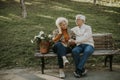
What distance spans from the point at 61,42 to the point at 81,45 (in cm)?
53

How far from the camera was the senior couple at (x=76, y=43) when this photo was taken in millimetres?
7391

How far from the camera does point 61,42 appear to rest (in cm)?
775

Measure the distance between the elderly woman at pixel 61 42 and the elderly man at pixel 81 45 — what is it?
0.74ft

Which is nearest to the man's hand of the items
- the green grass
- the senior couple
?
the senior couple

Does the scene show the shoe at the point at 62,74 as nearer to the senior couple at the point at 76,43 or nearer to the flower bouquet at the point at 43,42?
the senior couple at the point at 76,43

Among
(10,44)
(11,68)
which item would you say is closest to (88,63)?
(11,68)

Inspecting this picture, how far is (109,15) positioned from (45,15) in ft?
10.9

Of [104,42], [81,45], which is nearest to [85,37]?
[81,45]

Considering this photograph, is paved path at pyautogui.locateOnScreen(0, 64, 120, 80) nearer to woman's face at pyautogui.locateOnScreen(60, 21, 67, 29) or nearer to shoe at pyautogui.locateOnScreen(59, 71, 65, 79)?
shoe at pyautogui.locateOnScreen(59, 71, 65, 79)

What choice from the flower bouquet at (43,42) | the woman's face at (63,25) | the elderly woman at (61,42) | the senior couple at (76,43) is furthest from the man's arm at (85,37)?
the flower bouquet at (43,42)

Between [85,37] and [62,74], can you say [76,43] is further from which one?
[62,74]

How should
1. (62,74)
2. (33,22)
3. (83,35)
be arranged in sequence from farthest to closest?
1. (33,22)
2. (83,35)
3. (62,74)

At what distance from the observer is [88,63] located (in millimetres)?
8719

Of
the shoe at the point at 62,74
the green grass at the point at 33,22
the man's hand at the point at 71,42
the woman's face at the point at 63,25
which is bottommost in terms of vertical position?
the shoe at the point at 62,74
